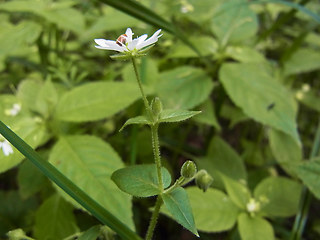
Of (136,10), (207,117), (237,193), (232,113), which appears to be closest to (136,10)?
(136,10)

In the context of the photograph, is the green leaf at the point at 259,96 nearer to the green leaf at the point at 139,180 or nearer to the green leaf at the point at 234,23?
the green leaf at the point at 234,23

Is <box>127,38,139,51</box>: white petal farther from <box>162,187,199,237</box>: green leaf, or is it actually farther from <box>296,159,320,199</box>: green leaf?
<box>296,159,320,199</box>: green leaf

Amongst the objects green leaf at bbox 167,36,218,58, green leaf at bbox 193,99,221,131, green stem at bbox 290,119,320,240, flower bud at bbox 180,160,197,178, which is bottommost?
green stem at bbox 290,119,320,240

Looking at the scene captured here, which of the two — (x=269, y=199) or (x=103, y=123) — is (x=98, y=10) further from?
(x=269, y=199)

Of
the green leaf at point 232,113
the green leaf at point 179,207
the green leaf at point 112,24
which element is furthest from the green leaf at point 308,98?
the green leaf at point 179,207

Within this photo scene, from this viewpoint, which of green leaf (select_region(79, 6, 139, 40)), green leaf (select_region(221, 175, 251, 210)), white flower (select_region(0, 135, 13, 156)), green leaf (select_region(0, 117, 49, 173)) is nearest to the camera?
white flower (select_region(0, 135, 13, 156))

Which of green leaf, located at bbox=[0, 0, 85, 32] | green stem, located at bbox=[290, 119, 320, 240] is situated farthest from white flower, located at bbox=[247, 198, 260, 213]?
green leaf, located at bbox=[0, 0, 85, 32]

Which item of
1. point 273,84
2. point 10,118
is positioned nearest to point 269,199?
point 273,84
